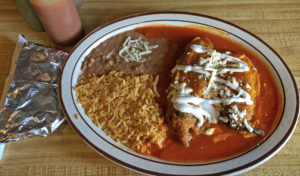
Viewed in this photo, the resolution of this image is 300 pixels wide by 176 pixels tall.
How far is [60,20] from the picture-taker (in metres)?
1.93

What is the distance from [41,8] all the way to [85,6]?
2.32ft

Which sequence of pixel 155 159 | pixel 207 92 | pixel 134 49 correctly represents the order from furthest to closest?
pixel 134 49 → pixel 207 92 → pixel 155 159

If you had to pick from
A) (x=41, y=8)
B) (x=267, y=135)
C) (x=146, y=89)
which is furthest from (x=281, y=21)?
(x=41, y=8)

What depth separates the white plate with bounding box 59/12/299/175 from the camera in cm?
147

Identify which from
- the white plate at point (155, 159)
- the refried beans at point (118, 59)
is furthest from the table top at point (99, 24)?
the refried beans at point (118, 59)

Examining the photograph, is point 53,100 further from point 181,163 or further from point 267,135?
point 267,135

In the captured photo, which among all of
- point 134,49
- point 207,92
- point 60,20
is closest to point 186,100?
point 207,92

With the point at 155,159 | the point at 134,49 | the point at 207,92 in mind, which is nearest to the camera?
the point at 155,159

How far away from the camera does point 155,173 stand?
1.44m

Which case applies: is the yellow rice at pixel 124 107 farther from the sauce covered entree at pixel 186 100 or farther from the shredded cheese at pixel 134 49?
the shredded cheese at pixel 134 49

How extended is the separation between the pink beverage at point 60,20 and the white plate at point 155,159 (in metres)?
0.16

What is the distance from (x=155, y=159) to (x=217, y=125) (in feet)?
1.59

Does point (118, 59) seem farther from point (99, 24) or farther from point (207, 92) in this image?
point (207, 92)

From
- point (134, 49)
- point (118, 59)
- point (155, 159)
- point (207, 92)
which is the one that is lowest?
point (155, 159)
